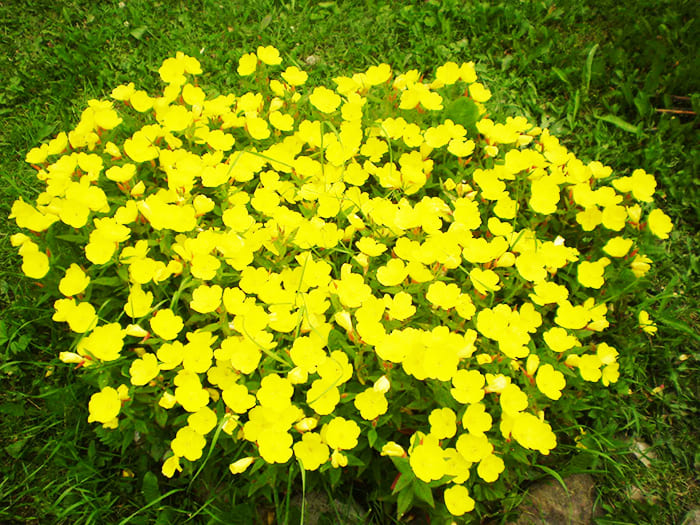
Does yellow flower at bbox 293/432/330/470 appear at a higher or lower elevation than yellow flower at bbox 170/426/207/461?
lower

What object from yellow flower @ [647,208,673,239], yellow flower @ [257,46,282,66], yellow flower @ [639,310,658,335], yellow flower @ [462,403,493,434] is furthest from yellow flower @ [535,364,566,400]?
yellow flower @ [257,46,282,66]

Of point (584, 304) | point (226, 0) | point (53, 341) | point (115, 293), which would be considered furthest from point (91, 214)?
point (226, 0)

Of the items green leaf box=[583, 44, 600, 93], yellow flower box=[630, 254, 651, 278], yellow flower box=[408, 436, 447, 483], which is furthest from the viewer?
green leaf box=[583, 44, 600, 93]

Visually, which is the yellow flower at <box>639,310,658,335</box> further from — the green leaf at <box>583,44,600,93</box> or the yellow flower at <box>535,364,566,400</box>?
the green leaf at <box>583,44,600,93</box>

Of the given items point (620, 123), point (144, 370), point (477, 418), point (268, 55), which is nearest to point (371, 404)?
point (477, 418)

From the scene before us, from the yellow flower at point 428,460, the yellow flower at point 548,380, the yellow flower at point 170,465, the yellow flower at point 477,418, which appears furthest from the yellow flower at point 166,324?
the yellow flower at point 548,380

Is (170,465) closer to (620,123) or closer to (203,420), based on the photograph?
(203,420)

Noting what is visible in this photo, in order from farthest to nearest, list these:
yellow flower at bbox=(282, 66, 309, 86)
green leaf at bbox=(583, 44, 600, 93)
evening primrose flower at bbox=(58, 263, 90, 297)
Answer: green leaf at bbox=(583, 44, 600, 93) → yellow flower at bbox=(282, 66, 309, 86) → evening primrose flower at bbox=(58, 263, 90, 297)
